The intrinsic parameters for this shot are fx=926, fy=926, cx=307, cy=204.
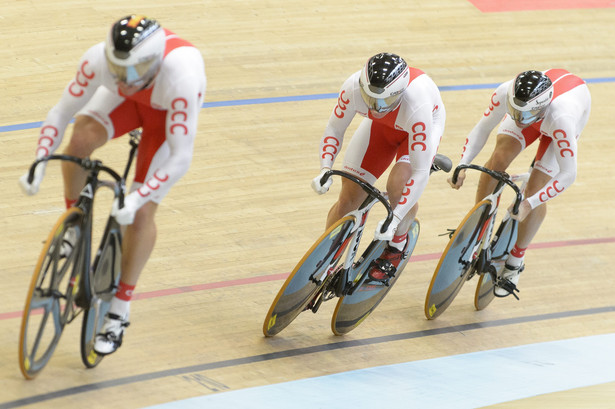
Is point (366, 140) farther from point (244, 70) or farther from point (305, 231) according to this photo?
point (244, 70)

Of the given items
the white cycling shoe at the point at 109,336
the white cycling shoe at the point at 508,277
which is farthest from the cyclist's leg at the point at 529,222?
the white cycling shoe at the point at 109,336

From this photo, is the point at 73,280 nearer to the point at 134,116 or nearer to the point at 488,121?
the point at 134,116

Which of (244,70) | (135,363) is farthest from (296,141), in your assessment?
(135,363)

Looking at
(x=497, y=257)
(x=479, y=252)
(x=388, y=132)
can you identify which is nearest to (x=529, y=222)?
(x=497, y=257)

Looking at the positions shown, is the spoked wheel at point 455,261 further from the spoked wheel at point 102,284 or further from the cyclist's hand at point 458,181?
the spoked wheel at point 102,284

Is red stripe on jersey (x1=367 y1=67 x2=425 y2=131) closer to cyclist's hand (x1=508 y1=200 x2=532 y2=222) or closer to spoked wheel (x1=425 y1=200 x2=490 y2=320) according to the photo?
spoked wheel (x1=425 y1=200 x2=490 y2=320)

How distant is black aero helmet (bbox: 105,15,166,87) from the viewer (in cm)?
299

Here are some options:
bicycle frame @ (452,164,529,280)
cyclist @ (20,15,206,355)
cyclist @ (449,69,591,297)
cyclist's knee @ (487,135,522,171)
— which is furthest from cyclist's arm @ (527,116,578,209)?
cyclist @ (20,15,206,355)

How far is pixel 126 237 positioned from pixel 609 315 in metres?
2.65

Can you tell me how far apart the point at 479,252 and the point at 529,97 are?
32.3 inches

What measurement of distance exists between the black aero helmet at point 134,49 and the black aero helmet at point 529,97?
1.72m

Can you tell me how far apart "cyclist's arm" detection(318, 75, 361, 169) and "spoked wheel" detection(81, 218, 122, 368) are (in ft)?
3.34

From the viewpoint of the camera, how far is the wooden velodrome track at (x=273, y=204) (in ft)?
12.4

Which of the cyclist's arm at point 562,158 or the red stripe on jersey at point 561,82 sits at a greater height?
Answer: the red stripe on jersey at point 561,82
